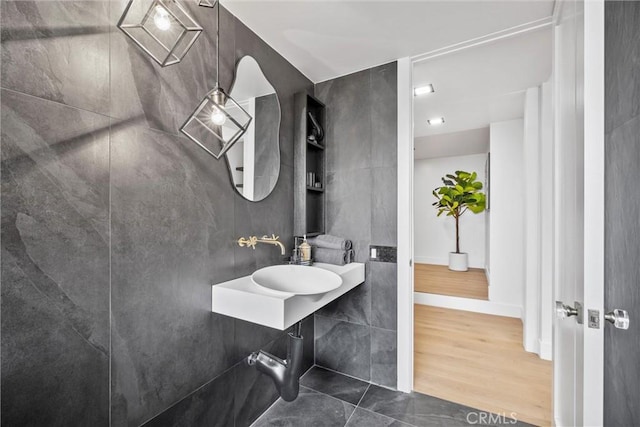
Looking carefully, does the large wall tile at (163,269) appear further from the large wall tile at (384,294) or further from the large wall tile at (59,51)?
the large wall tile at (384,294)

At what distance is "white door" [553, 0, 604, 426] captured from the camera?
832 millimetres

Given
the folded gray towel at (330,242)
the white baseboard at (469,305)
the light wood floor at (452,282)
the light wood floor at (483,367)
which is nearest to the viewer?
the light wood floor at (483,367)

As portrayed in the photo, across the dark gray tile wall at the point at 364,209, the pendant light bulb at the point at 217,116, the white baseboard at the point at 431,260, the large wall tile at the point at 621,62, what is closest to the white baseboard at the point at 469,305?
the dark gray tile wall at the point at 364,209

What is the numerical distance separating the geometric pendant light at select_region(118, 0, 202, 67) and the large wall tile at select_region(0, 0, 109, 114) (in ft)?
0.34

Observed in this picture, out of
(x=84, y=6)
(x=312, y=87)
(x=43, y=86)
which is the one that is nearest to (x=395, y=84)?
(x=312, y=87)

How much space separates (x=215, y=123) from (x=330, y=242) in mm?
1139

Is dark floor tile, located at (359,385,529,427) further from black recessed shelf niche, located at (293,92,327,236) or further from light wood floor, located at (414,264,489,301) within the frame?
light wood floor, located at (414,264,489,301)

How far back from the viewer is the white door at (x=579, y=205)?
83 centimetres

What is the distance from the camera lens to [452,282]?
424 cm

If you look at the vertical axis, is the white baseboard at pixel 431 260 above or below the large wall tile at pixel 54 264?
below

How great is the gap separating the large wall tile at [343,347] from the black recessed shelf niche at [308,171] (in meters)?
0.78

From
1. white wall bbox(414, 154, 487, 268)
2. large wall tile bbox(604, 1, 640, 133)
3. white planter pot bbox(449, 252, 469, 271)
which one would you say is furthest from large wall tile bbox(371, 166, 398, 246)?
white wall bbox(414, 154, 487, 268)
